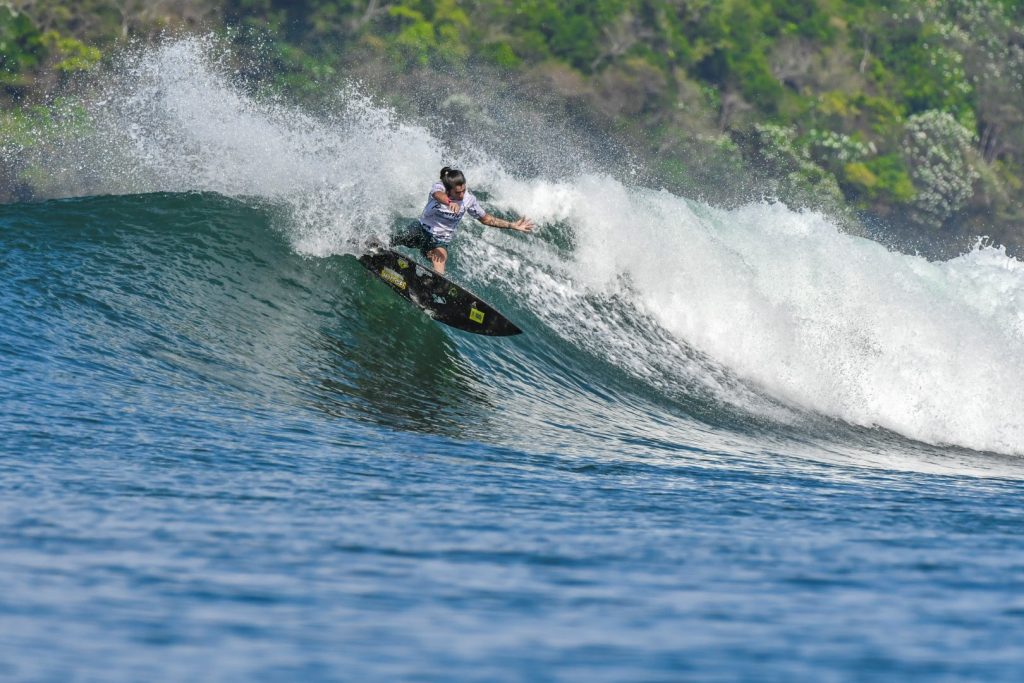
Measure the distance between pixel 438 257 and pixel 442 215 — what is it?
1.60 feet

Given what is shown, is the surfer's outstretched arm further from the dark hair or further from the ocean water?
the ocean water

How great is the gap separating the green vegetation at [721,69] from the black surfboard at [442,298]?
102ft

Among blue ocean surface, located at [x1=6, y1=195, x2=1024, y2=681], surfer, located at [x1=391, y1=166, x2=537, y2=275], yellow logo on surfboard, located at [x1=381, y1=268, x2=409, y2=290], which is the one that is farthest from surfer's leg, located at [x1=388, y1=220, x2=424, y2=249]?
blue ocean surface, located at [x1=6, y1=195, x2=1024, y2=681]

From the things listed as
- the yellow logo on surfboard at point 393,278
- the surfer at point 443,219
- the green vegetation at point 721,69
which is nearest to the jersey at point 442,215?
the surfer at point 443,219

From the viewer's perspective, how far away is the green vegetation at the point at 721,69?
47.0 m

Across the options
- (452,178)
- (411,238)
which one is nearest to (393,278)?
(411,238)

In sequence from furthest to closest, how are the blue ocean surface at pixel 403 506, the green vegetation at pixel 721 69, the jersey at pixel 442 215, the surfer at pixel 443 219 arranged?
the green vegetation at pixel 721 69
the jersey at pixel 442 215
the surfer at pixel 443 219
the blue ocean surface at pixel 403 506

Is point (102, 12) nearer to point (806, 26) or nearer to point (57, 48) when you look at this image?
point (57, 48)

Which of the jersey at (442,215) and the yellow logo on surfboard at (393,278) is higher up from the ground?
the jersey at (442,215)

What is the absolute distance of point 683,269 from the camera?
16.6m

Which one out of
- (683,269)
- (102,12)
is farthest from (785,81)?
(683,269)

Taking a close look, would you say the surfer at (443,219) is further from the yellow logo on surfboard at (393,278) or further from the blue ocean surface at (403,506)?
the blue ocean surface at (403,506)

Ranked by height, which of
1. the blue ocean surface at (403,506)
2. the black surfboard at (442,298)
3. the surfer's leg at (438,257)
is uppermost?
the surfer's leg at (438,257)

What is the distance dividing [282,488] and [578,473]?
2.35 metres
